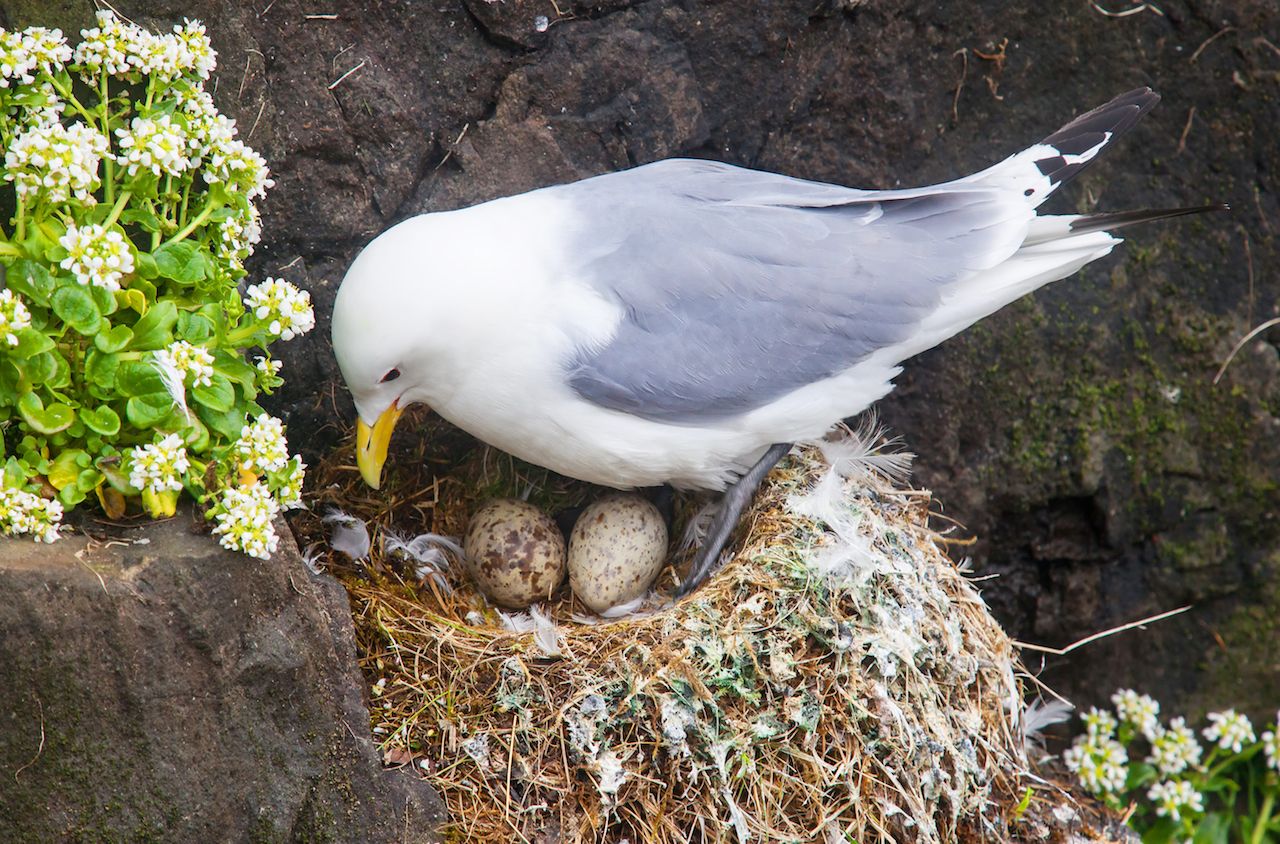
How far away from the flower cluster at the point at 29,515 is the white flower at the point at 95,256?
1.07ft

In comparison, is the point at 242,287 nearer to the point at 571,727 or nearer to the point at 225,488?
the point at 225,488

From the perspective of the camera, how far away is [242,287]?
2.33m

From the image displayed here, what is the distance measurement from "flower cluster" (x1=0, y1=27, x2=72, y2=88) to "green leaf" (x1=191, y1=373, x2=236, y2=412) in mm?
575

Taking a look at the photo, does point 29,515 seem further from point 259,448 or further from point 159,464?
point 259,448

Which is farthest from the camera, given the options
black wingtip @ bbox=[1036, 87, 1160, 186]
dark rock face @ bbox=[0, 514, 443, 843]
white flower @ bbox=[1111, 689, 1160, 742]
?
white flower @ bbox=[1111, 689, 1160, 742]

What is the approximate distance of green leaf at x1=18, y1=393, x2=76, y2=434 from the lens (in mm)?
1703

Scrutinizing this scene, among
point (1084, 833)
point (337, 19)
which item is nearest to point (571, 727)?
point (1084, 833)

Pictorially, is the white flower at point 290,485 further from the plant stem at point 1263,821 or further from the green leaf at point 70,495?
the plant stem at point 1263,821

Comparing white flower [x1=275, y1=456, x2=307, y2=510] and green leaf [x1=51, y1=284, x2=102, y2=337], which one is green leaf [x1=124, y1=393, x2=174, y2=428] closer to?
green leaf [x1=51, y1=284, x2=102, y2=337]

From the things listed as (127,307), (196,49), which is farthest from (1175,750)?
(196,49)

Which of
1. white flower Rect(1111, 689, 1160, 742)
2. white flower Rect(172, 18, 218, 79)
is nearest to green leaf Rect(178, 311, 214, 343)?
white flower Rect(172, 18, 218, 79)

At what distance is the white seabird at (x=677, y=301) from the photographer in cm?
214

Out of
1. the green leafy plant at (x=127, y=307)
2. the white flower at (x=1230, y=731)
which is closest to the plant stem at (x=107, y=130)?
the green leafy plant at (x=127, y=307)

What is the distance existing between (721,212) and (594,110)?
1.62 feet
